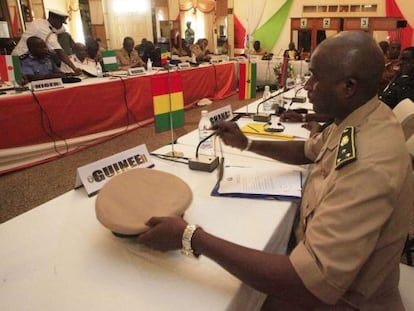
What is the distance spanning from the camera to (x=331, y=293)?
65 centimetres

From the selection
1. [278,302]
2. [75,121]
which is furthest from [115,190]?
[75,121]

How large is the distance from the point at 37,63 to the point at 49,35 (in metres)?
0.50

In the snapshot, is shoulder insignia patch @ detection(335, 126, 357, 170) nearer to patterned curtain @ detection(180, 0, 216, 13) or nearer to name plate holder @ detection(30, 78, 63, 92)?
name plate holder @ detection(30, 78, 63, 92)

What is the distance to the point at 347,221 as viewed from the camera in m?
0.64

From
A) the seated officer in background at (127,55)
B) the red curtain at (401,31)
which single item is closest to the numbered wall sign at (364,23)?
the red curtain at (401,31)

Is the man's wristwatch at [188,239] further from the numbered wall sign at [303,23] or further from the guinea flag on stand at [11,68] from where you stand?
the numbered wall sign at [303,23]

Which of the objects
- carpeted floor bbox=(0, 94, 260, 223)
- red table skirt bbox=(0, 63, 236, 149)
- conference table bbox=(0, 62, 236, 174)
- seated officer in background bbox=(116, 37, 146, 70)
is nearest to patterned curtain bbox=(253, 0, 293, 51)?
seated officer in background bbox=(116, 37, 146, 70)

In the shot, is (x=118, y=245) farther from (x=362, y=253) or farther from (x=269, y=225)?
(x=362, y=253)

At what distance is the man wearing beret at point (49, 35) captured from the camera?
381 centimetres

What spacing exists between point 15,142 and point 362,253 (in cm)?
302

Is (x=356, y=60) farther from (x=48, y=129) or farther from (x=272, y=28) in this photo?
(x=272, y=28)

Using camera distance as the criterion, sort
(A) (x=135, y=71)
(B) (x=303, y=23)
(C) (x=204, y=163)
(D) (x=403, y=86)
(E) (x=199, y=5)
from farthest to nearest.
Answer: (E) (x=199, y=5) → (B) (x=303, y=23) → (A) (x=135, y=71) → (D) (x=403, y=86) → (C) (x=204, y=163)

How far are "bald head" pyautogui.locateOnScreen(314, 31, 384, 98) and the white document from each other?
0.44 metres

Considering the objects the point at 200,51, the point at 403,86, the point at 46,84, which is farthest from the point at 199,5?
the point at 403,86
